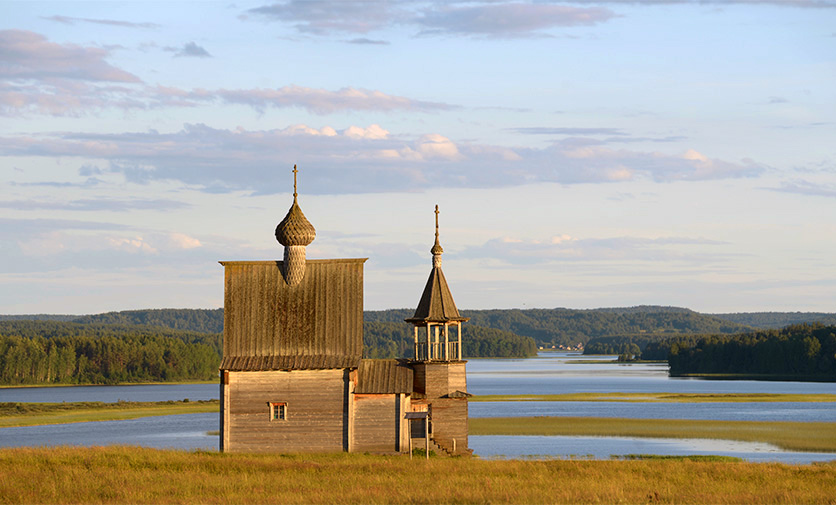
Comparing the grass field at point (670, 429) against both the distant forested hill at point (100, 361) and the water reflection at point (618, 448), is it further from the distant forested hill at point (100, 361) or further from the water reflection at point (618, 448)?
the distant forested hill at point (100, 361)

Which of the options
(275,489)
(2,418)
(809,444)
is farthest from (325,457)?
(2,418)

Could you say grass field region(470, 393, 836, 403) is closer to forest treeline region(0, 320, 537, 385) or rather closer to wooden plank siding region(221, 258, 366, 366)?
wooden plank siding region(221, 258, 366, 366)

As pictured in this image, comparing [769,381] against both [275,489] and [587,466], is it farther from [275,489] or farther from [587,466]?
[275,489]

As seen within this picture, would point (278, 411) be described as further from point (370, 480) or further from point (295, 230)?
point (370, 480)

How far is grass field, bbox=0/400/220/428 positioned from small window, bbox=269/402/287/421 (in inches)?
1599

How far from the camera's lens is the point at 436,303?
1757 inches

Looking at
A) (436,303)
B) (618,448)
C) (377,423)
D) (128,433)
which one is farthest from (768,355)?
(377,423)

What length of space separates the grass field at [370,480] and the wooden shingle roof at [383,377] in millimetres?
2982

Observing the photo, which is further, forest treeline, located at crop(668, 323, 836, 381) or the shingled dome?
forest treeline, located at crop(668, 323, 836, 381)

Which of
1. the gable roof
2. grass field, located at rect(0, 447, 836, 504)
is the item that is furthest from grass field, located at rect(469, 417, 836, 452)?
grass field, located at rect(0, 447, 836, 504)

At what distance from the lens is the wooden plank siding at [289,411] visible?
135 feet

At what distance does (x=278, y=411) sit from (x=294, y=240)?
7236 millimetres

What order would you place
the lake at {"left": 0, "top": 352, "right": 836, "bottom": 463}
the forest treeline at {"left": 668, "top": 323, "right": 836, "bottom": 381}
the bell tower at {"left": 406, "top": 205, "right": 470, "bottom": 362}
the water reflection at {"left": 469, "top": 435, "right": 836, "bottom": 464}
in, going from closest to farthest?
the bell tower at {"left": 406, "top": 205, "right": 470, "bottom": 362}
the water reflection at {"left": 469, "top": 435, "right": 836, "bottom": 464}
the lake at {"left": 0, "top": 352, "right": 836, "bottom": 463}
the forest treeline at {"left": 668, "top": 323, "right": 836, "bottom": 381}

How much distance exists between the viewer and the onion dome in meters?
43.3
